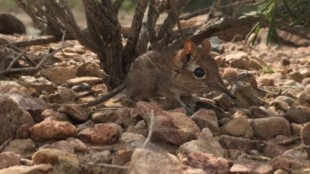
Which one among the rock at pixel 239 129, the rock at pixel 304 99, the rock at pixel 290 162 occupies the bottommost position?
the rock at pixel 290 162

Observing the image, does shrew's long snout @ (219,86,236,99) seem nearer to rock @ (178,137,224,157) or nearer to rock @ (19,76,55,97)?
rock @ (178,137,224,157)

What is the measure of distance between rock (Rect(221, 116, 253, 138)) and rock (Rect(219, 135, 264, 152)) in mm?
143

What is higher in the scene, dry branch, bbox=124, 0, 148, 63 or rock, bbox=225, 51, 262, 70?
dry branch, bbox=124, 0, 148, 63

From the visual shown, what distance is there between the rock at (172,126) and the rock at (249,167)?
1.47 feet

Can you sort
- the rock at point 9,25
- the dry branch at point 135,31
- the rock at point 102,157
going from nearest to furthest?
the rock at point 102,157, the dry branch at point 135,31, the rock at point 9,25

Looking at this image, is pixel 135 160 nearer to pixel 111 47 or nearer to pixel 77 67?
pixel 111 47

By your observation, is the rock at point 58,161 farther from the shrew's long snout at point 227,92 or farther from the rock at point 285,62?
the rock at point 285,62

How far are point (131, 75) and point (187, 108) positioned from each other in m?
0.60

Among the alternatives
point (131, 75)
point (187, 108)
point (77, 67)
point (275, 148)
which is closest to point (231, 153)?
point (275, 148)

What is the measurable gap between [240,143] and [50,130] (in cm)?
122

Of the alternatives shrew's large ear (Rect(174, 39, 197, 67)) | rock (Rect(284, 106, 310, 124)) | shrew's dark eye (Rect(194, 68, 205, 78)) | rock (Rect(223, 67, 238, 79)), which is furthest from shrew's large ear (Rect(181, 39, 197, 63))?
rock (Rect(284, 106, 310, 124))

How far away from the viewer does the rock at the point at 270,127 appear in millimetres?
4043

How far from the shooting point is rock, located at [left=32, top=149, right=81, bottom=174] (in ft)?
10.6

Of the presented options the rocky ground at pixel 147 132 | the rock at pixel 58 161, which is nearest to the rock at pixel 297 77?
the rocky ground at pixel 147 132
